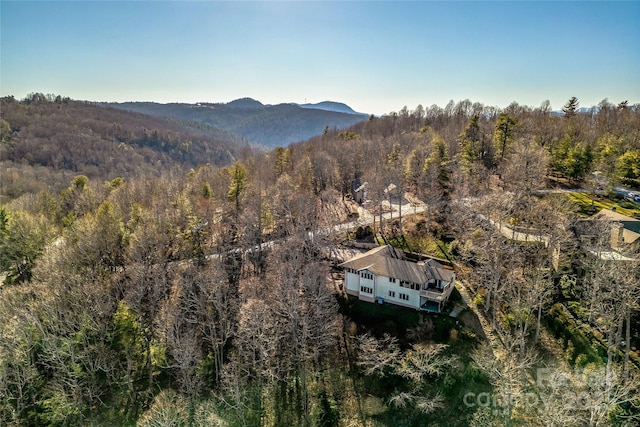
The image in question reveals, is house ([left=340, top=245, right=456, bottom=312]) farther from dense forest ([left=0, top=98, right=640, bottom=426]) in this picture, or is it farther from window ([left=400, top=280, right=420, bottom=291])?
Result: dense forest ([left=0, top=98, right=640, bottom=426])

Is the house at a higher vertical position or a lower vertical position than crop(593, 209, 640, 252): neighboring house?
lower

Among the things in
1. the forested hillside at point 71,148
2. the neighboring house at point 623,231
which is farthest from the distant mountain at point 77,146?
the neighboring house at point 623,231

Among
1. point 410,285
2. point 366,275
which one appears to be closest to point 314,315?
point 366,275

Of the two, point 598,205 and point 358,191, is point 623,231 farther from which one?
point 358,191

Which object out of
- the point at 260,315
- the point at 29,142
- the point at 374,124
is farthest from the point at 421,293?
the point at 29,142

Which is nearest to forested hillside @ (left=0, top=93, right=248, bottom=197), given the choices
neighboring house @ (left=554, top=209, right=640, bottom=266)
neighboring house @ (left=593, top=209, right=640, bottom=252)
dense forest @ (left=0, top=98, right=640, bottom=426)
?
dense forest @ (left=0, top=98, right=640, bottom=426)
